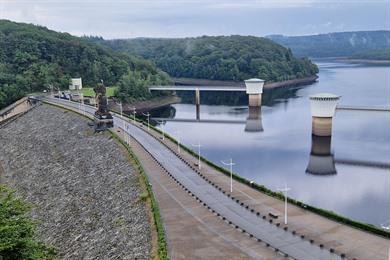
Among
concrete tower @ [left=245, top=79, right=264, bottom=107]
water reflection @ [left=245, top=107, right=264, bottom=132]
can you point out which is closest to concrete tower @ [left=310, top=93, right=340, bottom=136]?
water reflection @ [left=245, top=107, right=264, bottom=132]

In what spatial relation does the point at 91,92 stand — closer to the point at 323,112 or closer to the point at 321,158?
the point at 323,112

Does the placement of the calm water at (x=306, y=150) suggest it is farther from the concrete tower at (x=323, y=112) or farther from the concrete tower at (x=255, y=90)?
the concrete tower at (x=255, y=90)

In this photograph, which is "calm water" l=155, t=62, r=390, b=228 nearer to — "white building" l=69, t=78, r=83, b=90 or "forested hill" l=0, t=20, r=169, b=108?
"white building" l=69, t=78, r=83, b=90

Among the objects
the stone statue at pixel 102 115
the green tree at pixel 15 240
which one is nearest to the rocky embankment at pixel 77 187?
the stone statue at pixel 102 115

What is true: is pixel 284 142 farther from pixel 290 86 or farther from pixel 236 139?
pixel 290 86

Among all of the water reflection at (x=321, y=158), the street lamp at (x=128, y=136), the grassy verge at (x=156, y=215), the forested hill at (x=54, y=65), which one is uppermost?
the forested hill at (x=54, y=65)

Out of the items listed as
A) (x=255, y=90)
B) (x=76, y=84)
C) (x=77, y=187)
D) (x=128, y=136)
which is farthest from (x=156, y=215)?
(x=76, y=84)
